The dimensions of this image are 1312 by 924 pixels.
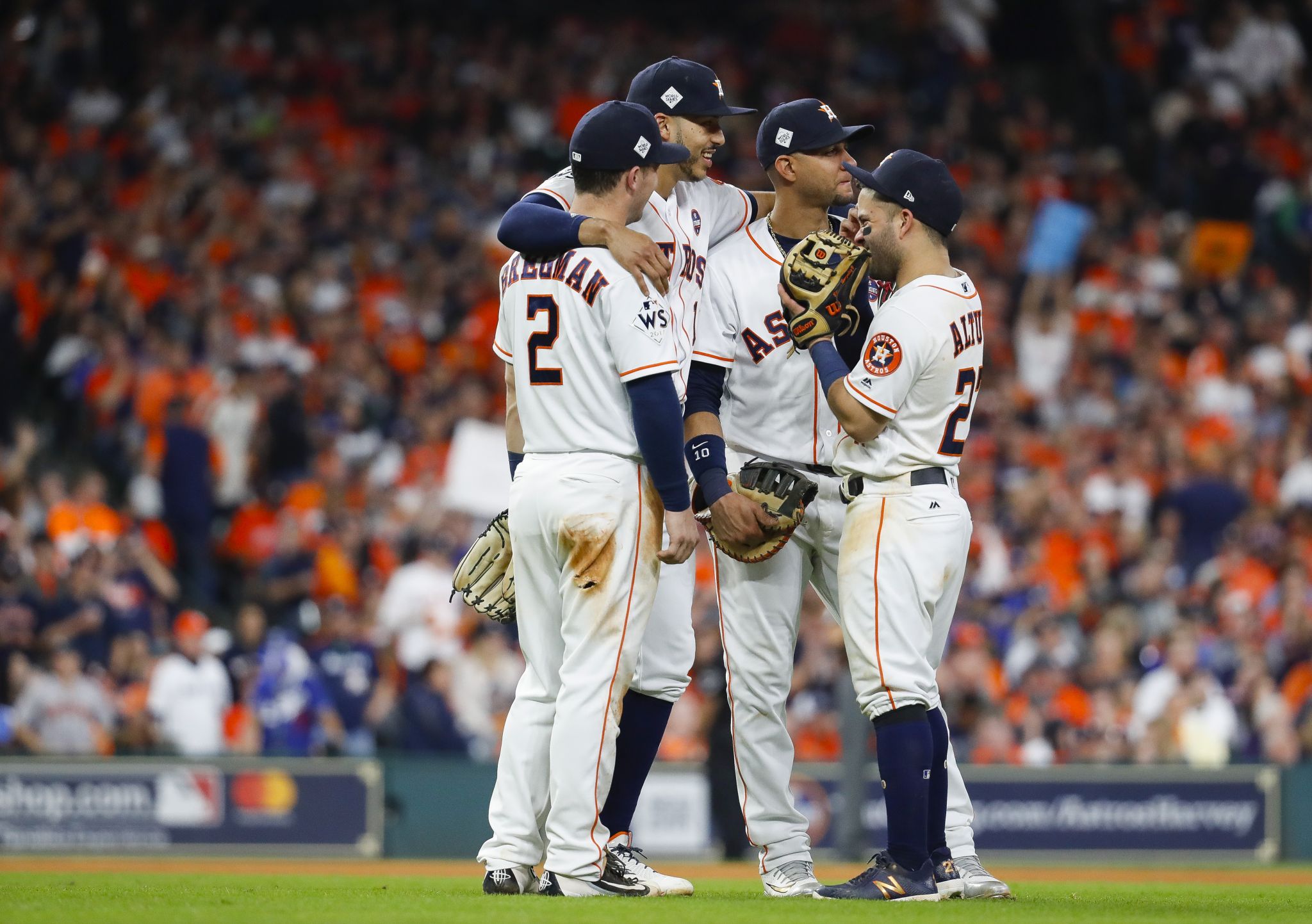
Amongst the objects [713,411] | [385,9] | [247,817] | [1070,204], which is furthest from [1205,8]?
[713,411]

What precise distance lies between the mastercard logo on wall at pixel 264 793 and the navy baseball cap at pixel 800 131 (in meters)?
7.13

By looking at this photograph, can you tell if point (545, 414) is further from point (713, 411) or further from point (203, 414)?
point (203, 414)

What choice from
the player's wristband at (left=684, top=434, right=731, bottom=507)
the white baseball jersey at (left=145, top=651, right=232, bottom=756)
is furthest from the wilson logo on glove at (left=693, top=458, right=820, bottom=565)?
the white baseball jersey at (left=145, top=651, right=232, bottom=756)

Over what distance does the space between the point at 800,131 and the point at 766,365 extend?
0.80 meters

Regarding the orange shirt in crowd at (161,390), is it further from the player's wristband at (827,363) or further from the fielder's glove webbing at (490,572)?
the player's wristband at (827,363)

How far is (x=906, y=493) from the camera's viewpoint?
18.0 feet

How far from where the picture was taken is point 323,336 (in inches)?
583

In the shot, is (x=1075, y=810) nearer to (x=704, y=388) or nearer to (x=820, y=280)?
(x=704, y=388)

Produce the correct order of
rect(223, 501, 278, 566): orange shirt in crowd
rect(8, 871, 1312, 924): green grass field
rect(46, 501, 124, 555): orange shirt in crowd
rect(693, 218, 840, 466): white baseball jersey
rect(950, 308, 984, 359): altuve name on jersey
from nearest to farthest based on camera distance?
rect(8, 871, 1312, 924): green grass field, rect(950, 308, 984, 359): altuve name on jersey, rect(693, 218, 840, 466): white baseball jersey, rect(46, 501, 124, 555): orange shirt in crowd, rect(223, 501, 278, 566): orange shirt in crowd

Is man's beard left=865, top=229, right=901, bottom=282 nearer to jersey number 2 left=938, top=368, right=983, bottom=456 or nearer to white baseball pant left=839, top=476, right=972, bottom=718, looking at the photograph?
jersey number 2 left=938, top=368, right=983, bottom=456

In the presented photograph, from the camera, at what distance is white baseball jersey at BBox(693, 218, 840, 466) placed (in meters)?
5.86

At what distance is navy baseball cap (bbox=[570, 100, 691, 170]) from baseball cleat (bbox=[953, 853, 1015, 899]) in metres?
2.47

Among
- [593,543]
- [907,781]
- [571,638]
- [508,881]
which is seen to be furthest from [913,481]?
[508,881]

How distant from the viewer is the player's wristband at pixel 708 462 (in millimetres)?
5637
